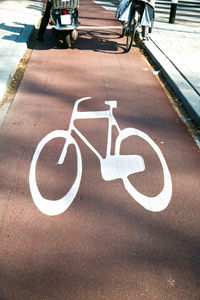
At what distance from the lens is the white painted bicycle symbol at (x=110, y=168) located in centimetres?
277

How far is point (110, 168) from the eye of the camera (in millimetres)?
3219

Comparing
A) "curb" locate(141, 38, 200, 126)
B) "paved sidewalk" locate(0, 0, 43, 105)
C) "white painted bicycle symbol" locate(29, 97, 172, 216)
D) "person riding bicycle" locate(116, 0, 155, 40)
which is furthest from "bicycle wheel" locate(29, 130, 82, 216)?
"person riding bicycle" locate(116, 0, 155, 40)

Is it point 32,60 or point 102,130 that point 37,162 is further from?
point 32,60

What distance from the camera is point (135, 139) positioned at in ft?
12.3

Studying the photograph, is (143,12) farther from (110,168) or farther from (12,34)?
(110,168)

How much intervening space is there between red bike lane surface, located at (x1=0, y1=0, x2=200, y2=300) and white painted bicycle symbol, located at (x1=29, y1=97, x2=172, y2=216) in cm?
6

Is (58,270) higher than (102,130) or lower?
lower

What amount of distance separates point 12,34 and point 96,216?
25.4ft

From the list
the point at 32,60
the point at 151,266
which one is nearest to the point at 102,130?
the point at 151,266

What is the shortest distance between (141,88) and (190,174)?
275 centimetres

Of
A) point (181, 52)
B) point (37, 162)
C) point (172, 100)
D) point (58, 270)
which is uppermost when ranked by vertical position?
point (181, 52)

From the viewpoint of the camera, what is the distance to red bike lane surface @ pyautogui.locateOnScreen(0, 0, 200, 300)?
6.89 feet

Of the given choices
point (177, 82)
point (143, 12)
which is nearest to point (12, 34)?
point (143, 12)

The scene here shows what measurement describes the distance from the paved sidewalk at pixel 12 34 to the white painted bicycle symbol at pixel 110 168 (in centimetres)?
181
